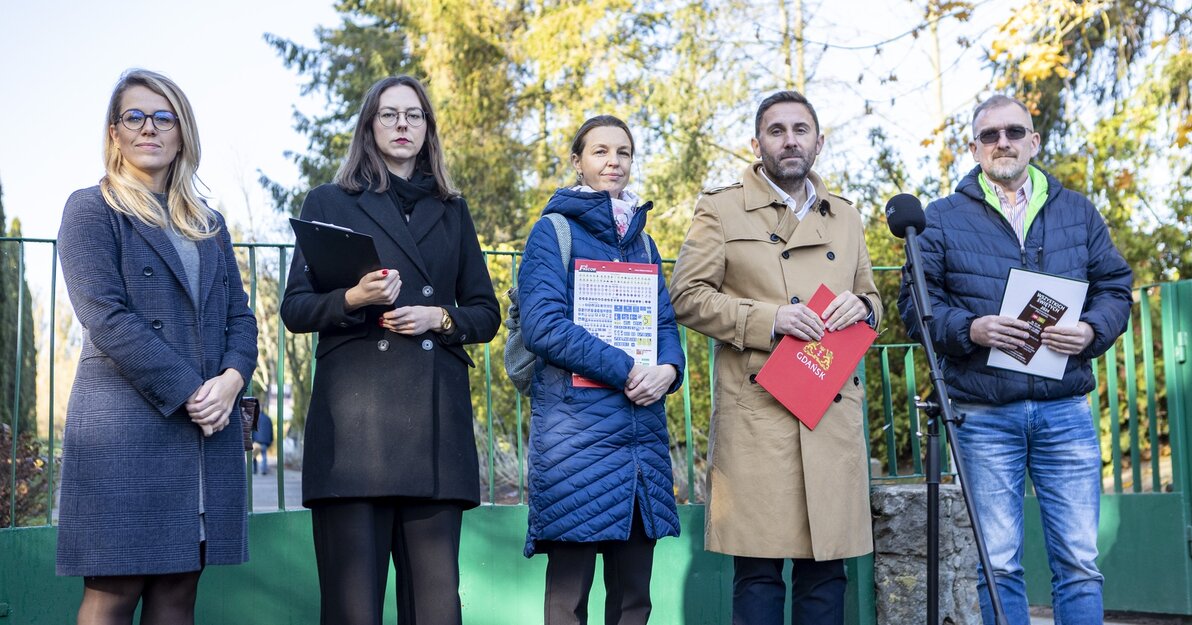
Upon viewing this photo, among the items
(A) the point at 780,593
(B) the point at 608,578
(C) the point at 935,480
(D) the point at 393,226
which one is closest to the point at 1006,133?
(C) the point at 935,480

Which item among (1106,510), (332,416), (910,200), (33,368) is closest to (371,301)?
(332,416)

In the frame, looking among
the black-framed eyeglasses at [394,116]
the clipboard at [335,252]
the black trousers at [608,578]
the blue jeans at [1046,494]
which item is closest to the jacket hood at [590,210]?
the black-framed eyeglasses at [394,116]

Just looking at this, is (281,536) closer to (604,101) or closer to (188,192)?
(188,192)

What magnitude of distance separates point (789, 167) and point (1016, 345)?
3.41 ft

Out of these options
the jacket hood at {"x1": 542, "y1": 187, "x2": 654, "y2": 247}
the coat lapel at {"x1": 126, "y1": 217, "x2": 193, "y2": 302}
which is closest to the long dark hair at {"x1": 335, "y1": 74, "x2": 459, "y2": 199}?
the jacket hood at {"x1": 542, "y1": 187, "x2": 654, "y2": 247}

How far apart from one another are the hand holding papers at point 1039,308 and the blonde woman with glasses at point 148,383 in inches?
105

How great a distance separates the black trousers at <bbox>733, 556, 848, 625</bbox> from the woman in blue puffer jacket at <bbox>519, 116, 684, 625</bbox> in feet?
1.33

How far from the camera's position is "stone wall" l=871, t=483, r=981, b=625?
4.61 meters

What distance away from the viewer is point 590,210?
3.68 metres

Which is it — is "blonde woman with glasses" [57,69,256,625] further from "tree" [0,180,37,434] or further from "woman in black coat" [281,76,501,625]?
"tree" [0,180,37,434]

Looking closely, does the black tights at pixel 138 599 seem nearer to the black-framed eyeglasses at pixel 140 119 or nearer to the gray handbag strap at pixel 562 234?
the black-framed eyeglasses at pixel 140 119

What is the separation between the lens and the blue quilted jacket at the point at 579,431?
3408 mm

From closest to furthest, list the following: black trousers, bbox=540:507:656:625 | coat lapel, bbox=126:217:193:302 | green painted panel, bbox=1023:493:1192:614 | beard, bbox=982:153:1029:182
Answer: coat lapel, bbox=126:217:193:302 < black trousers, bbox=540:507:656:625 < beard, bbox=982:153:1029:182 < green painted panel, bbox=1023:493:1192:614

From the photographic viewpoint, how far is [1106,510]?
6.21 m
